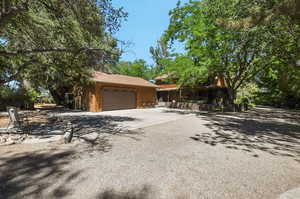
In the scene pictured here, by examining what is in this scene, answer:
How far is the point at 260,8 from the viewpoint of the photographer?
4867mm

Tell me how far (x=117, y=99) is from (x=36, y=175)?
42.5 feet

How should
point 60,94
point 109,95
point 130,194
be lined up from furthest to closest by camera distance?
point 60,94, point 109,95, point 130,194

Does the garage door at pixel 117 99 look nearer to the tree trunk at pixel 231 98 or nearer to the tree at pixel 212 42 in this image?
the tree at pixel 212 42

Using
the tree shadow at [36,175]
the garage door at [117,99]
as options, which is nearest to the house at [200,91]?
the garage door at [117,99]

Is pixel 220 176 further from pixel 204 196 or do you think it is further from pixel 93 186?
pixel 93 186

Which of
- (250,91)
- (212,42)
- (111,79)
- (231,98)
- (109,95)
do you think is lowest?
(231,98)

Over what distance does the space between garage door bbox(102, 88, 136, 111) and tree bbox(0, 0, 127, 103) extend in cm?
645

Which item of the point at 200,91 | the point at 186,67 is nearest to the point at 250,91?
the point at 200,91

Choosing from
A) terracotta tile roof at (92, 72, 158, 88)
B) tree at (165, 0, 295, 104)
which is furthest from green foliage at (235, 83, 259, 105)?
terracotta tile roof at (92, 72, 158, 88)

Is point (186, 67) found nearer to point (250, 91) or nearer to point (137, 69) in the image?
point (250, 91)

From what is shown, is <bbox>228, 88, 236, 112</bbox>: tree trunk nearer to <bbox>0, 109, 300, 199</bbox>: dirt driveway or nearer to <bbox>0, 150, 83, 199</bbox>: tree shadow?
<bbox>0, 109, 300, 199</bbox>: dirt driveway

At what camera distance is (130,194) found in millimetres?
2285

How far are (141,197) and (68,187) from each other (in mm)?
1244

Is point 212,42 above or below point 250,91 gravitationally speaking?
above
